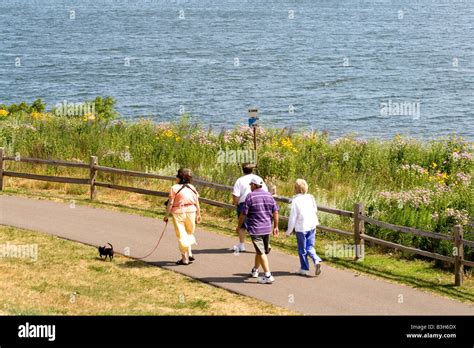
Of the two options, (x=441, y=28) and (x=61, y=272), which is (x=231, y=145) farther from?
(x=441, y=28)

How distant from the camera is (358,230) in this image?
17047 millimetres

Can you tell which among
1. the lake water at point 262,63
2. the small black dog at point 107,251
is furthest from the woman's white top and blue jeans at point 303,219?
the lake water at point 262,63

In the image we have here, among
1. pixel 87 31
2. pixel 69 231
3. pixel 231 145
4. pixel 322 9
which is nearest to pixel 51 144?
pixel 231 145

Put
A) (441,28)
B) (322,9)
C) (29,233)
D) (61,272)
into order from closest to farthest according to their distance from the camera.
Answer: (61,272) < (29,233) < (441,28) < (322,9)

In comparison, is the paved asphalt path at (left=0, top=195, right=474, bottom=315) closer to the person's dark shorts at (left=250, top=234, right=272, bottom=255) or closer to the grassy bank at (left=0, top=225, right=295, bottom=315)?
the grassy bank at (left=0, top=225, right=295, bottom=315)

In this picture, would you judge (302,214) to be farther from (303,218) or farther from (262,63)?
(262,63)

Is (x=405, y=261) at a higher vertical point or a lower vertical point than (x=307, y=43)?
lower

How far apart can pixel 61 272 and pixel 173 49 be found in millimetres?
69048

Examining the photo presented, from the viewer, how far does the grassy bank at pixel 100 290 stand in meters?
13.5

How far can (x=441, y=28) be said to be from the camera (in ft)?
313

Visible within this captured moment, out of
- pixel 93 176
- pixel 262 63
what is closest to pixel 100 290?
pixel 93 176

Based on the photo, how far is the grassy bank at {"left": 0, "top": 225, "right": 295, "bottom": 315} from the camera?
13.5 meters

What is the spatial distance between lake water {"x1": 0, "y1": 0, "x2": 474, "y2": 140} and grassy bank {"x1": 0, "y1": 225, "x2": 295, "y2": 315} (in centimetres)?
2952
